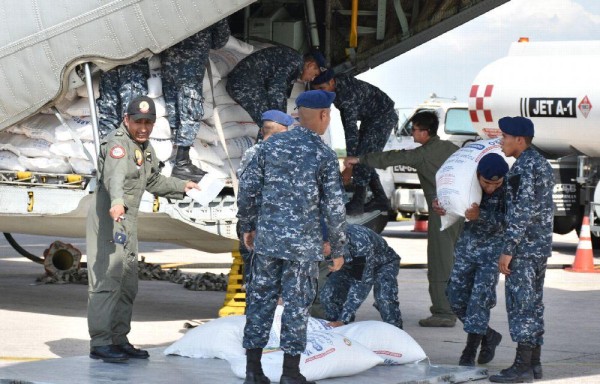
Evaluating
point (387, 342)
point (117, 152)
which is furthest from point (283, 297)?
point (117, 152)

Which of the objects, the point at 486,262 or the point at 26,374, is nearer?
the point at 26,374

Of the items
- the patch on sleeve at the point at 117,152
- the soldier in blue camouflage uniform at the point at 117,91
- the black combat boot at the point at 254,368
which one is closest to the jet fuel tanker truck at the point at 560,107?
the soldier in blue camouflage uniform at the point at 117,91

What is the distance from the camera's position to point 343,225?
7609 mm

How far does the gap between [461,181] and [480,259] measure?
64 centimetres

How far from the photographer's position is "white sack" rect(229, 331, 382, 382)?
25.9 ft

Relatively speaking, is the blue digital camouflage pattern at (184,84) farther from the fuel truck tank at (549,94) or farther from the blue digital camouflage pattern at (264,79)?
the fuel truck tank at (549,94)

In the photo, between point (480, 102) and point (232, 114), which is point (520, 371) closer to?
point (232, 114)

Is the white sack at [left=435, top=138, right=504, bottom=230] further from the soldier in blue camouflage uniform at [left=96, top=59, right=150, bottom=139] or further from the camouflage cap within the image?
the soldier in blue camouflage uniform at [left=96, top=59, right=150, bottom=139]

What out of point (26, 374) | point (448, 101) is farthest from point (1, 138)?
point (448, 101)

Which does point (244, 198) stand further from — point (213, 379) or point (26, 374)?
point (26, 374)

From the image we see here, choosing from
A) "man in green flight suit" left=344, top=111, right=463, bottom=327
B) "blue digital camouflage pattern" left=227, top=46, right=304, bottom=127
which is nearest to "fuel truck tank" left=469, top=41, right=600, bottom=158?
"man in green flight suit" left=344, top=111, right=463, bottom=327

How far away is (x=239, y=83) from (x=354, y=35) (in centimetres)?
184

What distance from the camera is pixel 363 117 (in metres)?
12.2

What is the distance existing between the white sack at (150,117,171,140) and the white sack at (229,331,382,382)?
259cm
